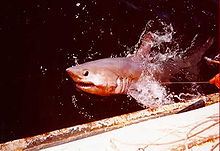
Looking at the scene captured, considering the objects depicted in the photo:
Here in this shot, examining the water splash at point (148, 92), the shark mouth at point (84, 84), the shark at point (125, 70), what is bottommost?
the water splash at point (148, 92)

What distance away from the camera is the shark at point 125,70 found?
3633mm

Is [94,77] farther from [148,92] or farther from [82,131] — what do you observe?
[82,131]

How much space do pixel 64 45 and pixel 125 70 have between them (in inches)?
55.1

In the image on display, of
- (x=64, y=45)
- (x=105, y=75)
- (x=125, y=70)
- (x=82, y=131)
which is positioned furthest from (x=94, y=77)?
(x=64, y=45)

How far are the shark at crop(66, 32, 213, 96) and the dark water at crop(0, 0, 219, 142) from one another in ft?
0.94

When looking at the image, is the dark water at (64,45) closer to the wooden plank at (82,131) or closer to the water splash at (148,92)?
the water splash at (148,92)

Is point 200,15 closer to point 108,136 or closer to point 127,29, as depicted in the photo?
point 127,29

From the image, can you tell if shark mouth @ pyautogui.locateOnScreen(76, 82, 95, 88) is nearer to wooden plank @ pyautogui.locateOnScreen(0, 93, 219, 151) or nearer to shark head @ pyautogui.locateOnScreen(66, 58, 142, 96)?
shark head @ pyautogui.locateOnScreen(66, 58, 142, 96)

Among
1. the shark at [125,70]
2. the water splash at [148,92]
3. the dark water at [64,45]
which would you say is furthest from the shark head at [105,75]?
the dark water at [64,45]

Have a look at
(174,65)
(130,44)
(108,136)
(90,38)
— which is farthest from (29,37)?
(108,136)

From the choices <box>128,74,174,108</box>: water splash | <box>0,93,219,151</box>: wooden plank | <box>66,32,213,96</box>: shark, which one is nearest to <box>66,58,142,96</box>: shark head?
<box>66,32,213,96</box>: shark

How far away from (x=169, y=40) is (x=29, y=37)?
279 centimetres

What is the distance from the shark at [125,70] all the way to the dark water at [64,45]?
287mm

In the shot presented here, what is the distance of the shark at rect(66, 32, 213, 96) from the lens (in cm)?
363
